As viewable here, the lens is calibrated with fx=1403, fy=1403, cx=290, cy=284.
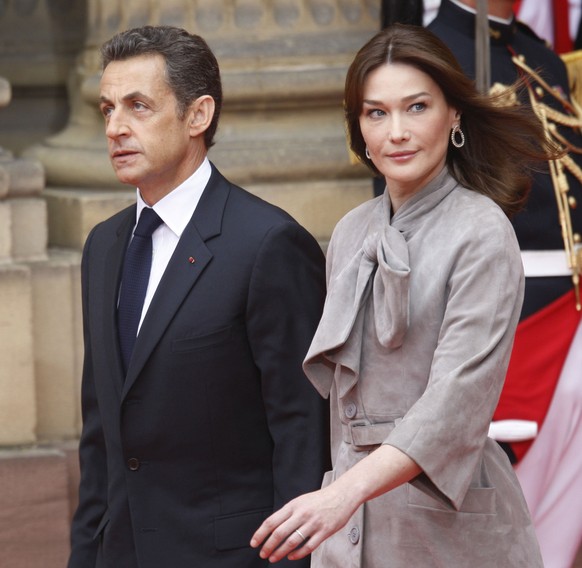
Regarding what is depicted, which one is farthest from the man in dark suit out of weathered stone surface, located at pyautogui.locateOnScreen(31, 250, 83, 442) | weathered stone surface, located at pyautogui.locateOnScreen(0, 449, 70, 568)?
weathered stone surface, located at pyautogui.locateOnScreen(31, 250, 83, 442)

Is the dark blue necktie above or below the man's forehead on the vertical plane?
below

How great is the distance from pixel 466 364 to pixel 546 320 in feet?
6.14

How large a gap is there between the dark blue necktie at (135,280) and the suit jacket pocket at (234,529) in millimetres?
405

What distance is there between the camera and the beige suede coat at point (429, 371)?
251 centimetres

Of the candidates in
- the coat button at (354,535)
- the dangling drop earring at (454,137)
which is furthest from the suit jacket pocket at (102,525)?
the dangling drop earring at (454,137)

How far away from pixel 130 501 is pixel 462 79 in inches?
45.9

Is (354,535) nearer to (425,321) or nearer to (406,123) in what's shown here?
(425,321)

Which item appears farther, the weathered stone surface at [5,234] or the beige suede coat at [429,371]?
the weathered stone surface at [5,234]

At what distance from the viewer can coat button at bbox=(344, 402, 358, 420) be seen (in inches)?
108

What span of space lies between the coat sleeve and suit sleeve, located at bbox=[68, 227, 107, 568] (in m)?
1.04

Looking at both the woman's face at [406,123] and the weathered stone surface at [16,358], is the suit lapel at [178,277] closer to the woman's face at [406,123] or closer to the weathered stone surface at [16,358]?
the woman's face at [406,123]

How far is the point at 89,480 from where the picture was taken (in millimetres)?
3314

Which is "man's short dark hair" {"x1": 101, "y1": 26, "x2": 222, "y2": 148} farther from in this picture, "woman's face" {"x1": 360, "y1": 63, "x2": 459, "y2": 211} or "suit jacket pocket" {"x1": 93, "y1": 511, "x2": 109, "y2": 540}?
"suit jacket pocket" {"x1": 93, "y1": 511, "x2": 109, "y2": 540}

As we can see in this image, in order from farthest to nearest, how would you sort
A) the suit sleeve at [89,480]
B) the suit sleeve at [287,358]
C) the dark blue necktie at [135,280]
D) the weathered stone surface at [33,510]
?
1. the weathered stone surface at [33,510]
2. the suit sleeve at [89,480]
3. the dark blue necktie at [135,280]
4. the suit sleeve at [287,358]
